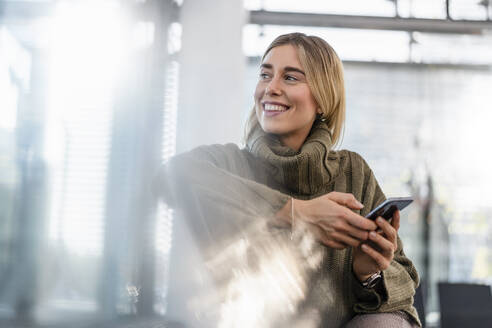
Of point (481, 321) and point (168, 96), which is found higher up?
point (168, 96)

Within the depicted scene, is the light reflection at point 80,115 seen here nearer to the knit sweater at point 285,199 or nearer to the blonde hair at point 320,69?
the knit sweater at point 285,199

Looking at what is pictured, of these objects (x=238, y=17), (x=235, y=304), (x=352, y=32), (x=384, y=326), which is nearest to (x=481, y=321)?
(x=384, y=326)

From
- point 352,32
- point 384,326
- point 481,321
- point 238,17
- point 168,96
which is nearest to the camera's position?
point 384,326

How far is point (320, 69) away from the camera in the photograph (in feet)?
3.94

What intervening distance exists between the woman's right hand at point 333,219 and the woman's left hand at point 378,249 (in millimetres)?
17

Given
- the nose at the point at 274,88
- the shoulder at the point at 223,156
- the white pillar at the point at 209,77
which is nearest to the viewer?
the shoulder at the point at 223,156

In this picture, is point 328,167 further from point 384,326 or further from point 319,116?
point 384,326

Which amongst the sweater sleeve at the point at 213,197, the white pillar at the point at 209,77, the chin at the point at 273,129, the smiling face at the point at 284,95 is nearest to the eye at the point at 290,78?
the smiling face at the point at 284,95

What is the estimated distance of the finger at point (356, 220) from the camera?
958 mm

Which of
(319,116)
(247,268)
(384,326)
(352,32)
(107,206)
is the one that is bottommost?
(384,326)

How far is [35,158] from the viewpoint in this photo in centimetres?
88

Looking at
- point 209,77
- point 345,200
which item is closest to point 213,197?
point 345,200

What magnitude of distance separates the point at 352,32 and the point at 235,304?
10.8ft

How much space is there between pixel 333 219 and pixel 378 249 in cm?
12
